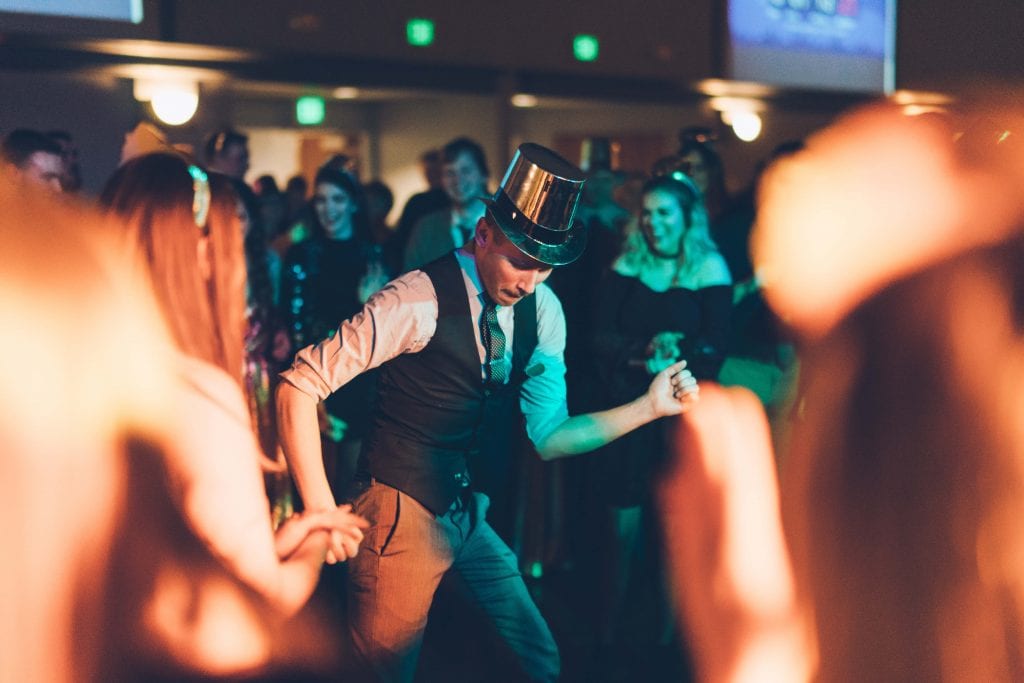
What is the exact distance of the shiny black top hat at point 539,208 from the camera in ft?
8.76

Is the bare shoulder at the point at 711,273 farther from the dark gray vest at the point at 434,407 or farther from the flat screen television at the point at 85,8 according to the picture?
the flat screen television at the point at 85,8

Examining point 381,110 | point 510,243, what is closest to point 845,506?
point 510,243

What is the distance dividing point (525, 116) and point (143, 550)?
767cm

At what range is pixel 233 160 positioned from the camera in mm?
5559

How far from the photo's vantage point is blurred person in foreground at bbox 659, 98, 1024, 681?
1.77 metres

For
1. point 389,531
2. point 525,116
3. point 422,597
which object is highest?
point 525,116

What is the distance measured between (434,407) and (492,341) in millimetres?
227

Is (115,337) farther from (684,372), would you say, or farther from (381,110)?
(381,110)

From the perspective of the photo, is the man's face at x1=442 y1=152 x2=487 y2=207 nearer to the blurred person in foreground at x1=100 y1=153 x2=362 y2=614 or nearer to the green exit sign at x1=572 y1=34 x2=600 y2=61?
the blurred person in foreground at x1=100 y1=153 x2=362 y2=614

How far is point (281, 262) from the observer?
5.00 metres

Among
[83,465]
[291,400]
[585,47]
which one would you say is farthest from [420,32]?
[83,465]

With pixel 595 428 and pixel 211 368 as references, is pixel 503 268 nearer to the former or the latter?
pixel 595 428

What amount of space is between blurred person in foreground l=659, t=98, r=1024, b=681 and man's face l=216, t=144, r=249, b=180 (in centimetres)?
389

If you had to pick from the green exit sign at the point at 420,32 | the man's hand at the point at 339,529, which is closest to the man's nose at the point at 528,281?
the man's hand at the point at 339,529
